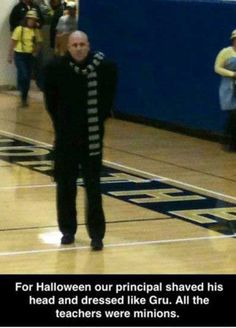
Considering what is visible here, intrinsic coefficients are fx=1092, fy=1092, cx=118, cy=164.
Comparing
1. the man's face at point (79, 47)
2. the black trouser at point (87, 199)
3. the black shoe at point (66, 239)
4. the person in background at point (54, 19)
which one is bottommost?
the black shoe at point (66, 239)

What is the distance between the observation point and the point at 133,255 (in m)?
10.3

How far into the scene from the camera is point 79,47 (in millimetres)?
9984

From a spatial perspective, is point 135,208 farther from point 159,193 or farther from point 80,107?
point 80,107

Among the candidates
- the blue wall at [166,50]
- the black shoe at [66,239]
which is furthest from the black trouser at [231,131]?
the black shoe at [66,239]

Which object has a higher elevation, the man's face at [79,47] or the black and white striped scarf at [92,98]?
the man's face at [79,47]

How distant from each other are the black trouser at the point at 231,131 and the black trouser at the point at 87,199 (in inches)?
250

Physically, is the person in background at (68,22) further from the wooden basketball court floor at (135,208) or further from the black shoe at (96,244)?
the black shoe at (96,244)

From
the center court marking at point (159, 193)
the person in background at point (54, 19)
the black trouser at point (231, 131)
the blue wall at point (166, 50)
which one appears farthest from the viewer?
the person in background at point (54, 19)

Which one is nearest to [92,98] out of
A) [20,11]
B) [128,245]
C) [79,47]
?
[79,47]

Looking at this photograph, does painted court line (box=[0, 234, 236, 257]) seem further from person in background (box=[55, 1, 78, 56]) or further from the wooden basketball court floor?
person in background (box=[55, 1, 78, 56])

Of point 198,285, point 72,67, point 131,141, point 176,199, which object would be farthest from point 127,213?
point 131,141

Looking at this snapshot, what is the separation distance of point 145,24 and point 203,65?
1.97 m

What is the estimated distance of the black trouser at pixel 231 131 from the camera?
53.9ft

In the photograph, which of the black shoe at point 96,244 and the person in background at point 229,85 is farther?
the person in background at point 229,85
